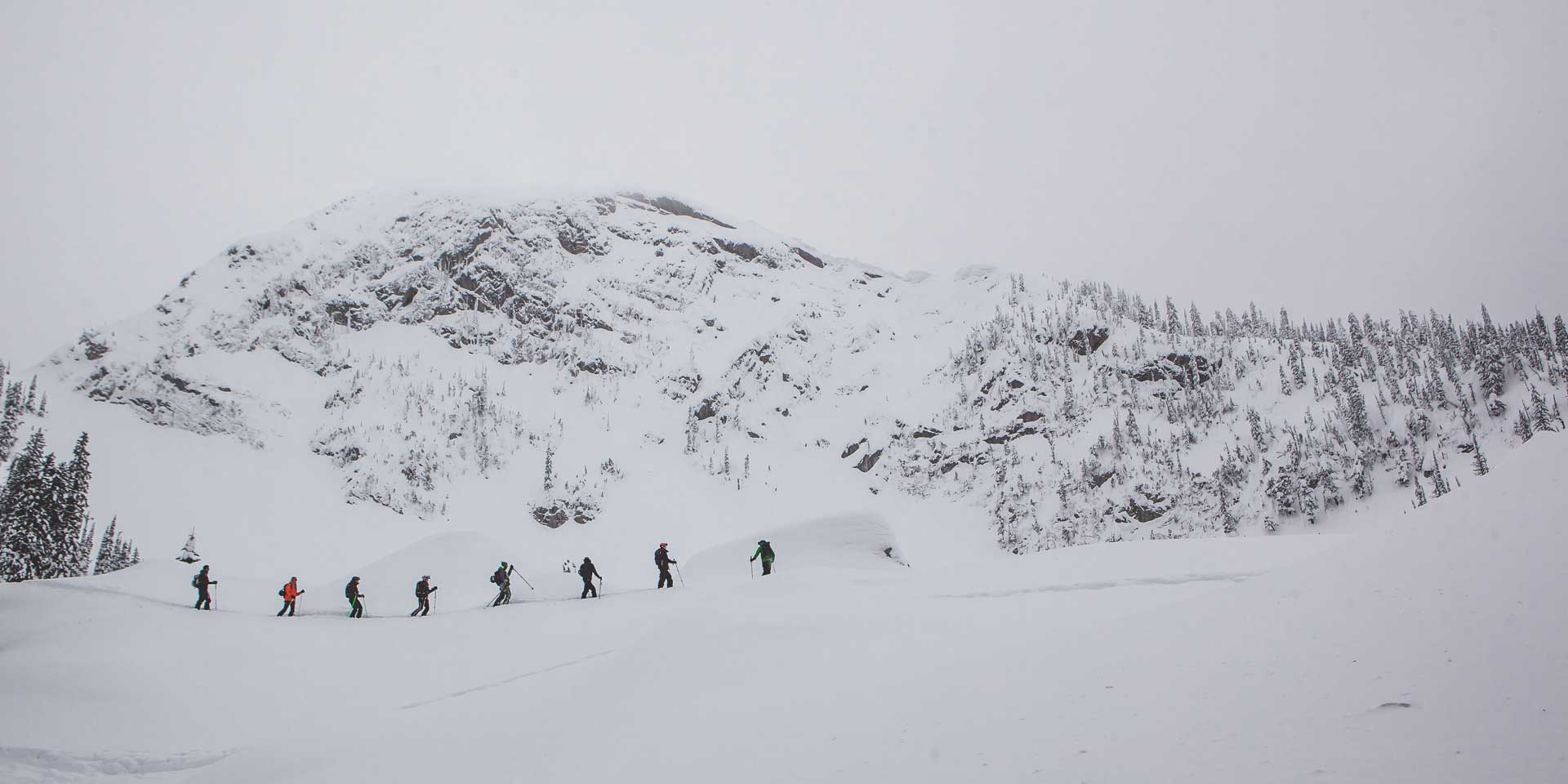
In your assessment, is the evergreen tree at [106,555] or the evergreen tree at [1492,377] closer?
the evergreen tree at [106,555]

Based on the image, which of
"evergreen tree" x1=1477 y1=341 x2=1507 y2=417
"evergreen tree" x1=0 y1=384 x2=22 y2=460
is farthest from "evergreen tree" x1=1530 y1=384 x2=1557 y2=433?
"evergreen tree" x1=0 y1=384 x2=22 y2=460

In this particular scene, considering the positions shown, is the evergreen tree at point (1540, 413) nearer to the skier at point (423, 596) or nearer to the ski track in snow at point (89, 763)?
the skier at point (423, 596)

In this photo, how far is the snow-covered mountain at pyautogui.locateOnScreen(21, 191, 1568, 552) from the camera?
73750 millimetres

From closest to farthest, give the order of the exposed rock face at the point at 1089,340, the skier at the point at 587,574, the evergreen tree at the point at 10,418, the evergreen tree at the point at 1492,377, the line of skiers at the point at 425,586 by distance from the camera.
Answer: the line of skiers at the point at 425,586 < the skier at the point at 587,574 < the evergreen tree at the point at 10,418 < the evergreen tree at the point at 1492,377 < the exposed rock face at the point at 1089,340

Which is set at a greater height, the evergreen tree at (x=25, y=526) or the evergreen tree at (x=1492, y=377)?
the evergreen tree at (x=1492, y=377)

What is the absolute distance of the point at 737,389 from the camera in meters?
101

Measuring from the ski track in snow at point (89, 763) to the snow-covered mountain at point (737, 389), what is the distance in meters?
58.8

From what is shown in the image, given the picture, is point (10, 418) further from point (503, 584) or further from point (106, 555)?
point (503, 584)

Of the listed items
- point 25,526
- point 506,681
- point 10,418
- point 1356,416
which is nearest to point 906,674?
point 506,681

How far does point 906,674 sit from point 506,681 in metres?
8.25

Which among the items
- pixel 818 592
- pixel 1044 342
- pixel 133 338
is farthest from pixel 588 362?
pixel 818 592

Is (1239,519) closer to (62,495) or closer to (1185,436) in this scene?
(1185,436)

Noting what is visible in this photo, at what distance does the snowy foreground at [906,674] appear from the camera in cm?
500

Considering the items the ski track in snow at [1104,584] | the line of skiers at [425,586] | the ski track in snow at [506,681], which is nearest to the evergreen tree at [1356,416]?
the ski track in snow at [1104,584]
